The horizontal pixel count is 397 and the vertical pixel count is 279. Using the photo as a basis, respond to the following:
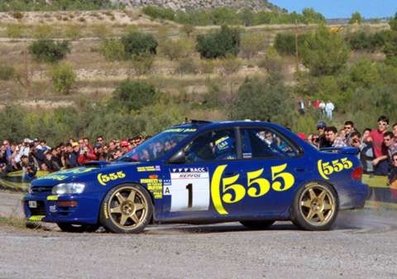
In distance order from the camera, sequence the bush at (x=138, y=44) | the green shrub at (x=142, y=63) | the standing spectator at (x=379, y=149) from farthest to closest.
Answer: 1. the bush at (x=138, y=44)
2. the green shrub at (x=142, y=63)
3. the standing spectator at (x=379, y=149)

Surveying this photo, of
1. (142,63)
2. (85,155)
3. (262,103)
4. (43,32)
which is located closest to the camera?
(85,155)

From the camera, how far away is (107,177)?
14.3 meters

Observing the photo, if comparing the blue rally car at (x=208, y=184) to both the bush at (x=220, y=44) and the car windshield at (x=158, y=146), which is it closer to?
the car windshield at (x=158, y=146)

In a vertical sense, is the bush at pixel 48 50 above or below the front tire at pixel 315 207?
above

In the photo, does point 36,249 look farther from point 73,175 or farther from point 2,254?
point 73,175

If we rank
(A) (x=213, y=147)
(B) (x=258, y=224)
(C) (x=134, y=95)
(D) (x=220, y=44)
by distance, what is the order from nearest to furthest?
(A) (x=213, y=147), (B) (x=258, y=224), (C) (x=134, y=95), (D) (x=220, y=44)

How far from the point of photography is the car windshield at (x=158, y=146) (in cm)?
1492

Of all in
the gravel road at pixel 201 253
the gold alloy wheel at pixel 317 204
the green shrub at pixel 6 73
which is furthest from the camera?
the green shrub at pixel 6 73

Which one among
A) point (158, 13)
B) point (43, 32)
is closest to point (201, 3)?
point (158, 13)

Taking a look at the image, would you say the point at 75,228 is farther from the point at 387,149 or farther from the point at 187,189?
the point at 387,149

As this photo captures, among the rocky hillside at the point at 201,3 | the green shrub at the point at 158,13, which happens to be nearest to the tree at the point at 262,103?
the green shrub at the point at 158,13

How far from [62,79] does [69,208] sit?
5367 cm

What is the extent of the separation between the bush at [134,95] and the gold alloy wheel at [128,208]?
142 feet

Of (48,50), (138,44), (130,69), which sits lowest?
(130,69)
